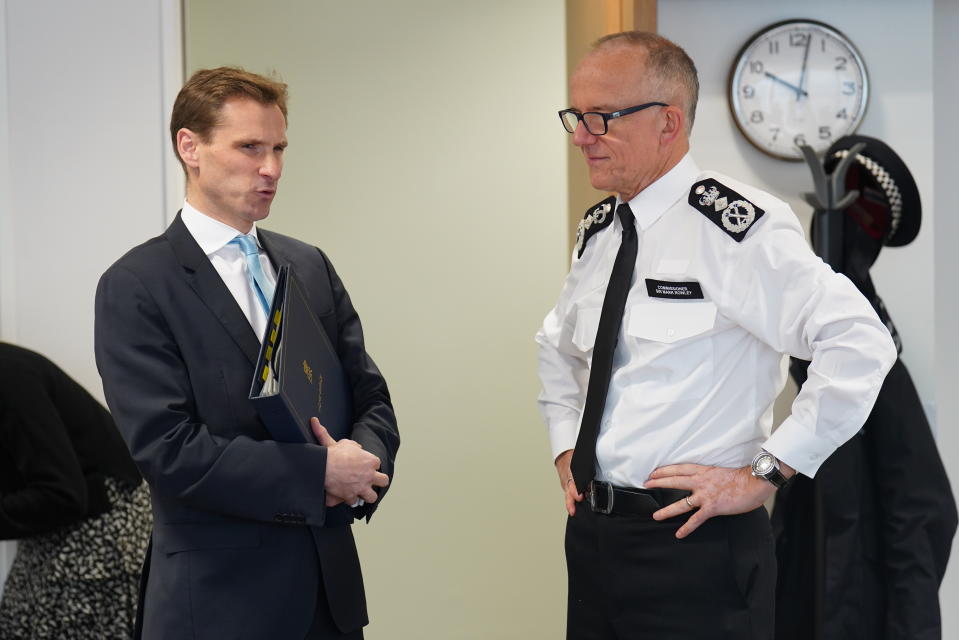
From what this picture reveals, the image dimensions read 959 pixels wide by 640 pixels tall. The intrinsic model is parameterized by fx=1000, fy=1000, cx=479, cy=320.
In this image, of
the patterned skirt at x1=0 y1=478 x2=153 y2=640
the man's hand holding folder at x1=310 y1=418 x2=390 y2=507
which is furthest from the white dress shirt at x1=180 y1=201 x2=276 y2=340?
the patterned skirt at x1=0 y1=478 x2=153 y2=640

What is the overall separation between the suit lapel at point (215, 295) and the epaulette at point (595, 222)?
794mm

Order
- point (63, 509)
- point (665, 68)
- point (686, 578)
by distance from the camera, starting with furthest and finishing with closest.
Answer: point (63, 509)
point (665, 68)
point (686, 578)

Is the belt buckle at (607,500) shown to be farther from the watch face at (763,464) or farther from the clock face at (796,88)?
the clock face at (796,88)

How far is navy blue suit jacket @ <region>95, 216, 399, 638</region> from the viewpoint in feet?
5.25

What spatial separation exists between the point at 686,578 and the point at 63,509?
4.82 ft

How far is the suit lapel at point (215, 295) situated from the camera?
167cm

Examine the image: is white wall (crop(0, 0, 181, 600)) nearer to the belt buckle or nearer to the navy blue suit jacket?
the navy blue suit jacket

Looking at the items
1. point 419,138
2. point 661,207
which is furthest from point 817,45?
point 661,207

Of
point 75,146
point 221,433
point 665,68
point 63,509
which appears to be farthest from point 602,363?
point 75,146

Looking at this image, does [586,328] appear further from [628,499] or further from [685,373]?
[628,499]

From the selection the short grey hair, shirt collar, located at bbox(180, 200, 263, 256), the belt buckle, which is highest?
the short grey hair

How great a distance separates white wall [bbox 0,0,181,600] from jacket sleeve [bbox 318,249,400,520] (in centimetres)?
86

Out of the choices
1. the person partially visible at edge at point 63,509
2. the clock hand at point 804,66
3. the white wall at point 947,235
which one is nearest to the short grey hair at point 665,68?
the clock hand at point 804,66

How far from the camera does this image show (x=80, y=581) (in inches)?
95.7
